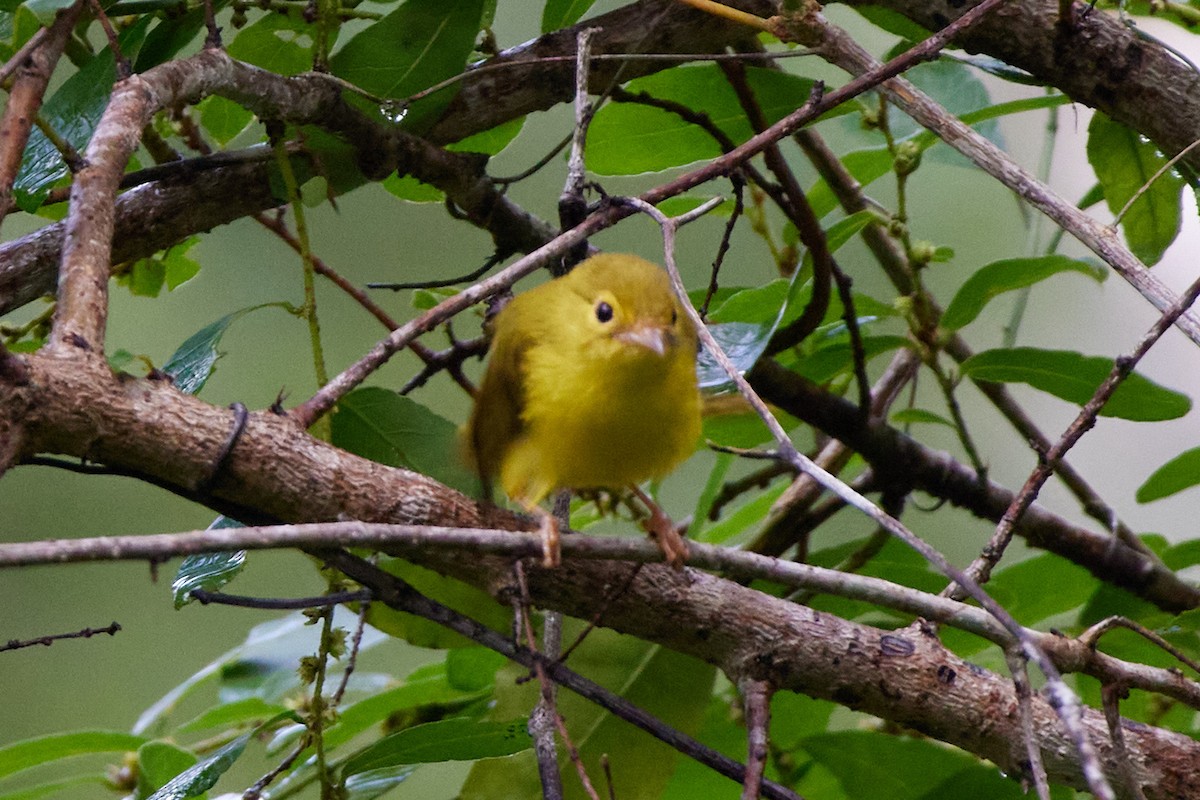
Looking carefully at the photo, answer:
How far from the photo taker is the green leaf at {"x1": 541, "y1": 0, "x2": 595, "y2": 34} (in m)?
1.83

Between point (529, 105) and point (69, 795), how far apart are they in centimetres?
432

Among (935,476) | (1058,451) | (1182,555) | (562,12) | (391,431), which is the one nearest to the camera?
(1058,451)

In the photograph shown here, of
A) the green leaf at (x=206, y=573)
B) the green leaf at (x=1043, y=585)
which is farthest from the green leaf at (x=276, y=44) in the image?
the green leaf at (x=1043, y=585)

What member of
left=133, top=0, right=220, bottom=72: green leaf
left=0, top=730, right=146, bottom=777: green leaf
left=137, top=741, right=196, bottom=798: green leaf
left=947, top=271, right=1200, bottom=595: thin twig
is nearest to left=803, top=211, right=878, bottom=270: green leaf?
left=947, top=271, right=1200, bottom=595: thin twig

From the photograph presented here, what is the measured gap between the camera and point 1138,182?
1.95m

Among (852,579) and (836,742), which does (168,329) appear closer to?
(836,742)

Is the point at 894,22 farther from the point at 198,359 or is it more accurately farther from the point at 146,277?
the point at 146,277

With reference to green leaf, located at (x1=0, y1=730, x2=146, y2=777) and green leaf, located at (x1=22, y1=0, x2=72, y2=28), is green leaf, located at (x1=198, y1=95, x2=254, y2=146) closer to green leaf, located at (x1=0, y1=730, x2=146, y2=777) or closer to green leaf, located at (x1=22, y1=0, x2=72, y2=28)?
green leaf, located at (x1=22, y1=0, x2=72, y2=28)

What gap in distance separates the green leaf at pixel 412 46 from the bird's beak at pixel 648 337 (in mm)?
452

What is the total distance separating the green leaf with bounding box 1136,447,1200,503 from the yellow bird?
3.09 feet

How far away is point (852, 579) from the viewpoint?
3.84 feet

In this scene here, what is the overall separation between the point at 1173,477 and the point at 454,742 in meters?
1.38

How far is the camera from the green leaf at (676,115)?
2008mm

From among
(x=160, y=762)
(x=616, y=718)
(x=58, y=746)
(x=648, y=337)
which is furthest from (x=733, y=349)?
(x=58, y=746)
